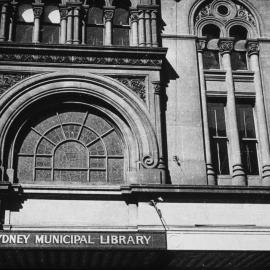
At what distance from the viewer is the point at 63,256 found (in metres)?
18.6

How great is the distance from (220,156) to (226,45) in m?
4.54

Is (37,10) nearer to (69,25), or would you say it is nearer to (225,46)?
(69,25)

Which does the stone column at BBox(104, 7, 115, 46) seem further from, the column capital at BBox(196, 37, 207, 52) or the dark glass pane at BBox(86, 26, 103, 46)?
the column capital at BBox(196, 37, 207, 52)

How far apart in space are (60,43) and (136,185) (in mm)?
6381

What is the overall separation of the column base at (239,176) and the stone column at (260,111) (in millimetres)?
771

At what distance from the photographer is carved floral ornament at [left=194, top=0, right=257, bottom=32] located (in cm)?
2378

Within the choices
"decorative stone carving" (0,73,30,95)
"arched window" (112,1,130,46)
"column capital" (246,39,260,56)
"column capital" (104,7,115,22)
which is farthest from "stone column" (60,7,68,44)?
"column capital" (246,39,260,56)

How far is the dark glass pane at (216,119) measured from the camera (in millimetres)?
22172

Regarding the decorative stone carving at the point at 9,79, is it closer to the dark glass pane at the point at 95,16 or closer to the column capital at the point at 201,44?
the dark glass pane at the point at 95,16

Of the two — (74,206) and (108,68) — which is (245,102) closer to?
(108,68)

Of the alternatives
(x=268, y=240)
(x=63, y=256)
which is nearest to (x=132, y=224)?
(x=63, y=256)

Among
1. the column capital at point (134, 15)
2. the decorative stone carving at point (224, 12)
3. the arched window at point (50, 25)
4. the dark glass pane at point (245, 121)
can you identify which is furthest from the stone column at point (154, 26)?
the dark glass pane at point (245, 121)

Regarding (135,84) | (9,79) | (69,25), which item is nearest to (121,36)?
(69,25)

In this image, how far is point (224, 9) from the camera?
24.1 metres
